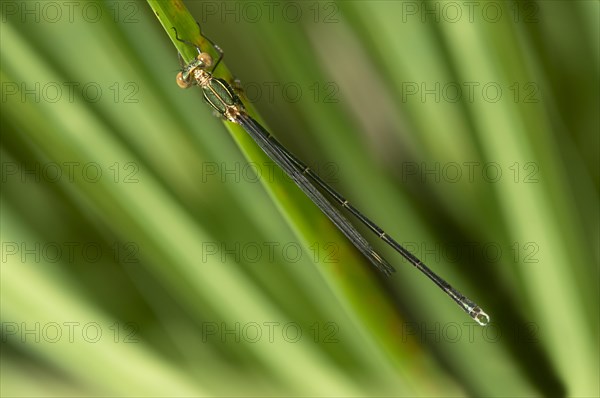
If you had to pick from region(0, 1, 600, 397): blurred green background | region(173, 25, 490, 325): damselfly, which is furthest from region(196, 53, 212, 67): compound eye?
region(0, 1, 600, 397): blurred green background

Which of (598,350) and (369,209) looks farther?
(369,209)

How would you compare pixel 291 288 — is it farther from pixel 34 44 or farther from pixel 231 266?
pixel 34 44

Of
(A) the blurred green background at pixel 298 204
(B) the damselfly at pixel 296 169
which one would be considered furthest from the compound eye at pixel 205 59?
(A) the blurred green background at pixel 298 204

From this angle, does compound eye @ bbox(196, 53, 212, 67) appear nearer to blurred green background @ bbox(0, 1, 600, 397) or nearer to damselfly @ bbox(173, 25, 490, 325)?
damselfly @ bbox(173, 25, 490, 325)

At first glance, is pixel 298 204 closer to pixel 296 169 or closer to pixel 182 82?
pixel 296 169

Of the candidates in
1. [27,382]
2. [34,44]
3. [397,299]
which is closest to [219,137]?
[34,44]

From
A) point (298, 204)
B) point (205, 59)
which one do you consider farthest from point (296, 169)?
point (205, 59)

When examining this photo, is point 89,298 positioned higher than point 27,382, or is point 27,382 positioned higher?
point 89,298
